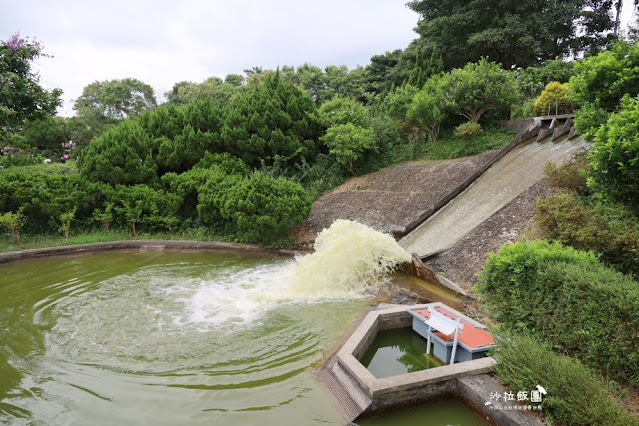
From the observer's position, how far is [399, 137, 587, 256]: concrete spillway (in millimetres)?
8602

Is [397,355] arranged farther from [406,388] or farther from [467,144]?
[467,144]

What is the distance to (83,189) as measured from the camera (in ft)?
36.0

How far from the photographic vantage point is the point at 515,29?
18078 millimetres

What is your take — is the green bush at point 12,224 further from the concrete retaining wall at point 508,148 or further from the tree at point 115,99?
the tree at point 115,99

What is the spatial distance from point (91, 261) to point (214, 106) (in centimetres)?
695

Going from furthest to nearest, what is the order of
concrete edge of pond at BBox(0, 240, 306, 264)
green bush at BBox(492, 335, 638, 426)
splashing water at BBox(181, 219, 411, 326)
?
concrete edge of pond at BBox(0, 240, 306, 264)
splashing water at BBox(181, 219, 411, 326)
green bush at BBox(492, 335, 638, 426)

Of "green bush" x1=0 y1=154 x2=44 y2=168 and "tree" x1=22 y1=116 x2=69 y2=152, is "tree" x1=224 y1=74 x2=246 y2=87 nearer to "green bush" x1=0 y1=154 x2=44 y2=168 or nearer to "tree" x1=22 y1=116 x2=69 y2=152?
"tree" x1=22 y1=116 x2=69 y2=152

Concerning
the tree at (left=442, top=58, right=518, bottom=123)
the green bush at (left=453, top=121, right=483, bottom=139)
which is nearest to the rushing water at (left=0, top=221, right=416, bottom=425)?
the green bush at (left=453, top=121, right=483, bottom=139)

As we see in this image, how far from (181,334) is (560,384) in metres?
4.55

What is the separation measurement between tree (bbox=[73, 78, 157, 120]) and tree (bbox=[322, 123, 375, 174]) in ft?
89.1

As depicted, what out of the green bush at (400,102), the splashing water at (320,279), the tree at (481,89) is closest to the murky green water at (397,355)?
the splashing water at (320,279)

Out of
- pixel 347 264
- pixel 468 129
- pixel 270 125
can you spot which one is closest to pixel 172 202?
pixel 270 125

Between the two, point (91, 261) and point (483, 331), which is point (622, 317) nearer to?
point (483, 331)

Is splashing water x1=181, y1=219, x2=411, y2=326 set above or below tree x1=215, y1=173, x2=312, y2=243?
below
